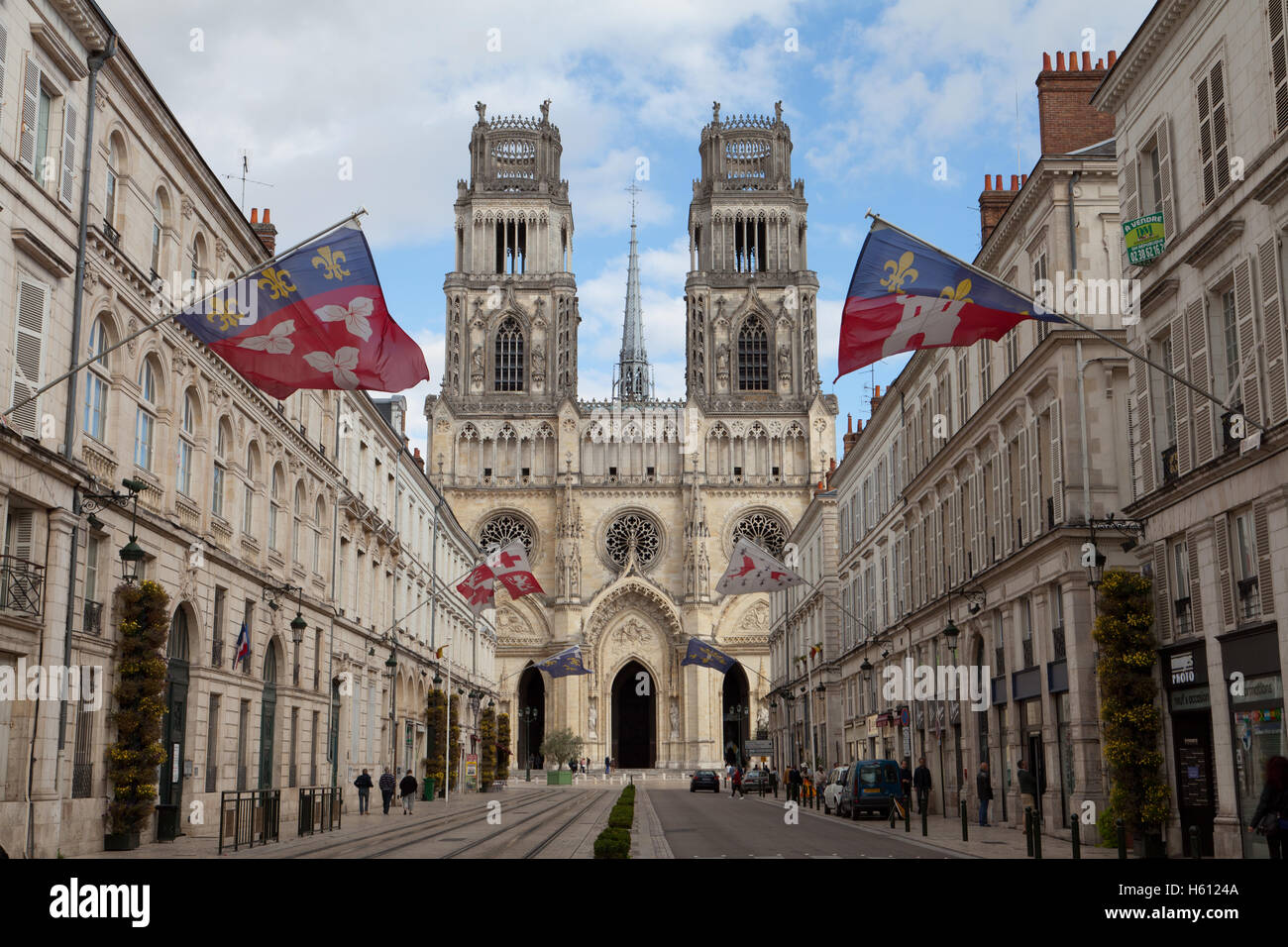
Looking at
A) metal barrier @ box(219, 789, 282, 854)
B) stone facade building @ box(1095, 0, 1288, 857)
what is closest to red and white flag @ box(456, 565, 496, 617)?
metal barrier @ box(219, 789, 282, 854)

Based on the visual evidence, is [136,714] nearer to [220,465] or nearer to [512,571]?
[220,465]

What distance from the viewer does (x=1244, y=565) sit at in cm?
1966

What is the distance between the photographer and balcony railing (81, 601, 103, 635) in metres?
23.0

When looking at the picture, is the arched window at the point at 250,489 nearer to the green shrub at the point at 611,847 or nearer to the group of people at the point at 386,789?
the group of people at the point at 386,789

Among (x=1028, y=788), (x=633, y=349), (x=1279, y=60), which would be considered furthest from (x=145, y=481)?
(x=633, y=349)

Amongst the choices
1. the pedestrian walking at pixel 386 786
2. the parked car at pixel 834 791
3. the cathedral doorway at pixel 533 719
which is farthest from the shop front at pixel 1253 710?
the cathedral doorway at pixel 533 719

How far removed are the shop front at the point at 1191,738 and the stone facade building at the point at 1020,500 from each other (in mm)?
3813

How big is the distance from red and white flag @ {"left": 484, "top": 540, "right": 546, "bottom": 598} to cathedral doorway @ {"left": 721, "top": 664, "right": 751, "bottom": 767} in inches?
1979

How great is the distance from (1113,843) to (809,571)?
154 feet

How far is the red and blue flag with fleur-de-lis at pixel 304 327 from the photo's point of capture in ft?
62.7

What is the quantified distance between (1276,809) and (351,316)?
13177 millimetres

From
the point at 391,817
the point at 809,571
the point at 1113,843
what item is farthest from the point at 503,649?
the point at 1113,843

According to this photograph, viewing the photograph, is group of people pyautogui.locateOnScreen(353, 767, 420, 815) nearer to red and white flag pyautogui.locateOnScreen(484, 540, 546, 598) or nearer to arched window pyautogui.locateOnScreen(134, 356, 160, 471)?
red and white flag pyautogui.locateOnScreen(484, 540, 546, 598)

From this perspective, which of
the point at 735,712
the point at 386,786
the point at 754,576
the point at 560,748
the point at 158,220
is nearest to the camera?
the point at 158,220
